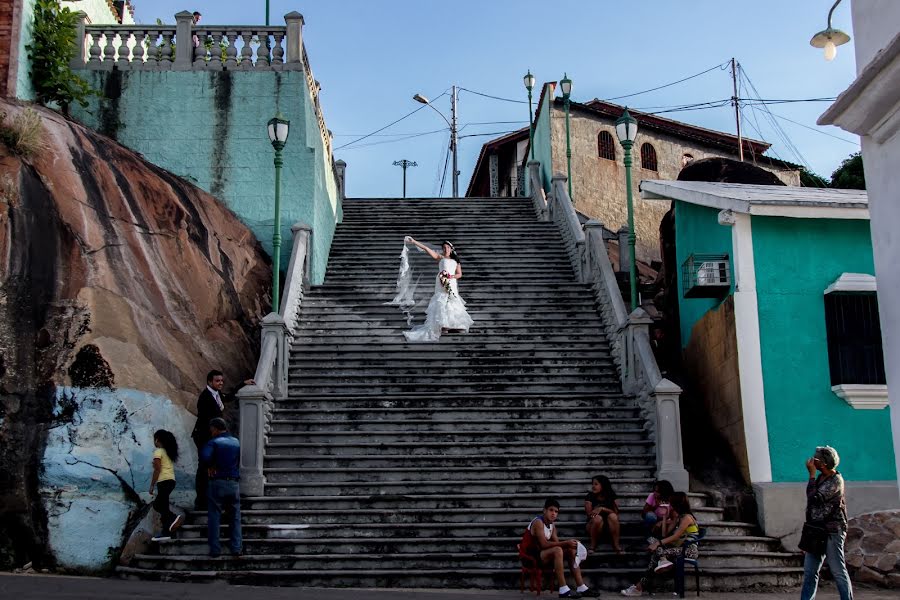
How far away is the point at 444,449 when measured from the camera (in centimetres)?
1402

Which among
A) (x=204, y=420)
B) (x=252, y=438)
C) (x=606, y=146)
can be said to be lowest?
(x=252, y=438)

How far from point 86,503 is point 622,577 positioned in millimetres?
5925

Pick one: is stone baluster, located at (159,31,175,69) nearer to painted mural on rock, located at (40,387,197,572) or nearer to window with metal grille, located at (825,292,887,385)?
painted mural on rock, located at (40,387,197,572)

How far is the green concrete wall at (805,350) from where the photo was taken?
13.8 meters

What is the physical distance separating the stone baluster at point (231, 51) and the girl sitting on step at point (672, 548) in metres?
12.6

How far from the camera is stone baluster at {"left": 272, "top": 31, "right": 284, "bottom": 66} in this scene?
19953 mm

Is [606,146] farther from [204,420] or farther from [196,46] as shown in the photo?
[204,420]

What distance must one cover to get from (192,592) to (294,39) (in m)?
12.5

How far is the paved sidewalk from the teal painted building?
2738 millimetres

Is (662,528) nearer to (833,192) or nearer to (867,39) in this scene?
(867,39)

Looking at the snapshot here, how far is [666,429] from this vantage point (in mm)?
13367

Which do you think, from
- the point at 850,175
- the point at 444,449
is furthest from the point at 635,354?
the point at 850,175

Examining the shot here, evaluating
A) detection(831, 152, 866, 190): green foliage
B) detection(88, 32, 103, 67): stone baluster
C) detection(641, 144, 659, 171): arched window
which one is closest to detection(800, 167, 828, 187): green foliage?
detection(831, 152, 866, 190): green foliage

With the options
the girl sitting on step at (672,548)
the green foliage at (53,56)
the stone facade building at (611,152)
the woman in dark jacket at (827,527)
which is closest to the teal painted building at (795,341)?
the girl sitting on step at (672,548)
